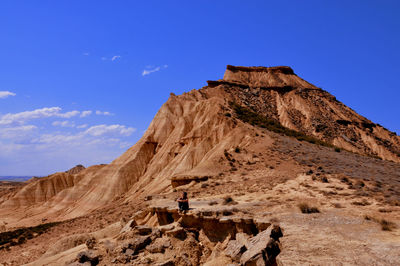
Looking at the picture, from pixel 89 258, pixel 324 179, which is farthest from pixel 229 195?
pixel 89 258

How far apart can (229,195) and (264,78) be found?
50667 mm

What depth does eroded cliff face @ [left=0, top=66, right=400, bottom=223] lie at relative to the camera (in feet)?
103

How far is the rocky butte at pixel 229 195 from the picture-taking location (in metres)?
8.09

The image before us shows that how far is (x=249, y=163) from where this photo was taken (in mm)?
25016

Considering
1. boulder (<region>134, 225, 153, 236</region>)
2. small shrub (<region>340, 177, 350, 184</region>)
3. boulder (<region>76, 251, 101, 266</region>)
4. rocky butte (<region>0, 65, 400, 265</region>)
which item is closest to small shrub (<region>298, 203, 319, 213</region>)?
rocky butte (<region>0, 65, 400, 265</region>)

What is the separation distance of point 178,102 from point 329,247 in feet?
132

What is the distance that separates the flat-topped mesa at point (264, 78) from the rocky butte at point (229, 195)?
0.80m

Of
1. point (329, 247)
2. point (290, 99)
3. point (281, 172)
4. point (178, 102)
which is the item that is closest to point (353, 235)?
point (329, 247)

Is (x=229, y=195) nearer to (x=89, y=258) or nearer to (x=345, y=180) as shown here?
(x=345, y=180)

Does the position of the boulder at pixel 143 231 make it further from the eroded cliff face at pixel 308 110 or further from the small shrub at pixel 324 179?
the eroded cliff face at pixel 308 110

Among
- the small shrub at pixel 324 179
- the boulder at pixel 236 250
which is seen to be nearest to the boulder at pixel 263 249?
the boulder at pixel 236 250

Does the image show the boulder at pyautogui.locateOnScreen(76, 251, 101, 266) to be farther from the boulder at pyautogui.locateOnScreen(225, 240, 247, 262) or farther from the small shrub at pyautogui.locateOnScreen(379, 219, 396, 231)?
the small shrub at pyautogui.locateOnScreen(379, 219, 396, 231)

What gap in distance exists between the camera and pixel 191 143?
34.2 meters

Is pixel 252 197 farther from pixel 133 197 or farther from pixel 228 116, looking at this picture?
pixel 228 116
